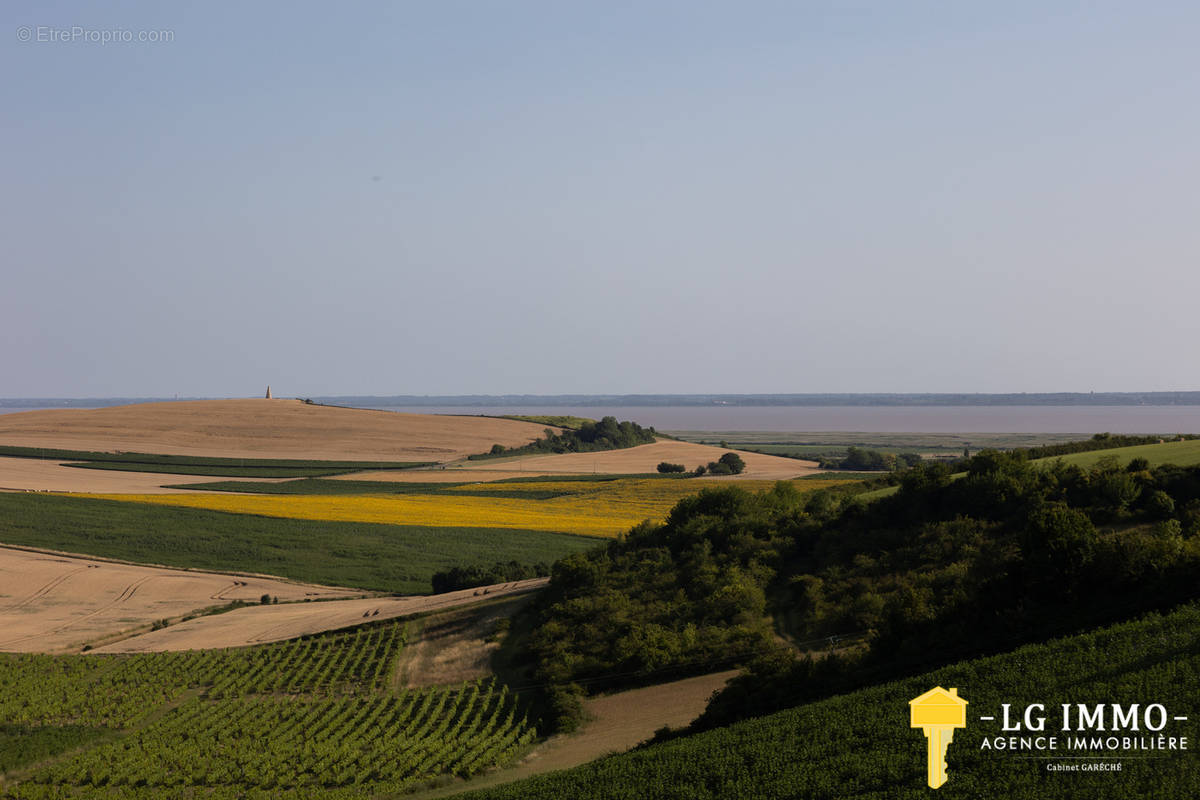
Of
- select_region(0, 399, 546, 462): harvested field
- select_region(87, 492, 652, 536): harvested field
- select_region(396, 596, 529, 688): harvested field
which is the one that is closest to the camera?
select_region(396, 596, 529, 688): harvested field

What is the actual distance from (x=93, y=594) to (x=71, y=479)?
45.3m

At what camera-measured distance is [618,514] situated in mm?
68062

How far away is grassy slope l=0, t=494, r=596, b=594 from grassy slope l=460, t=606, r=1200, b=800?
30.5m

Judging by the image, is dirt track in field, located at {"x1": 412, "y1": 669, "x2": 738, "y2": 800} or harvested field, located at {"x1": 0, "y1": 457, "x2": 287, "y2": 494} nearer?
dirt track in field, located at {"x1": 412, "y1": 669, "x2": 738, "y2": 800}

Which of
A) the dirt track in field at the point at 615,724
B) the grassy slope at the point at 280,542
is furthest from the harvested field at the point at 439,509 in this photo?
the dirt track in field at the point at 615,724

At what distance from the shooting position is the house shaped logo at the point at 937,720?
14805 mm

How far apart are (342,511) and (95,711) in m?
40.2

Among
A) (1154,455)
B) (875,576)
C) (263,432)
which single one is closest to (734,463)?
(263,432)

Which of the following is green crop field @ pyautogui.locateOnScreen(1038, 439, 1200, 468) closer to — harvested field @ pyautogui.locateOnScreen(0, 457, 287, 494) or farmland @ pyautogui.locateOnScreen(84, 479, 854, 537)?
farmland @ pyautogui.locateOnScreen(84, 479, 854, 537)

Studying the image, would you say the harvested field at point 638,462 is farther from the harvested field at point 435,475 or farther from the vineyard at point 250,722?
the vineyard at point 250,722

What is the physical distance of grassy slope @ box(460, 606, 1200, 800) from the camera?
13875mm

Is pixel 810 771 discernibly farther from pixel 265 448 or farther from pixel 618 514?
pixel 265 448

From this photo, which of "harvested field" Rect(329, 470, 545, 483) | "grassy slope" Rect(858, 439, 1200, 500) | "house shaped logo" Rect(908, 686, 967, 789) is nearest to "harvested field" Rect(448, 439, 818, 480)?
"harvested field" Rect(329, 470, 545, 483)

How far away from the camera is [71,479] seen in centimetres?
8331
